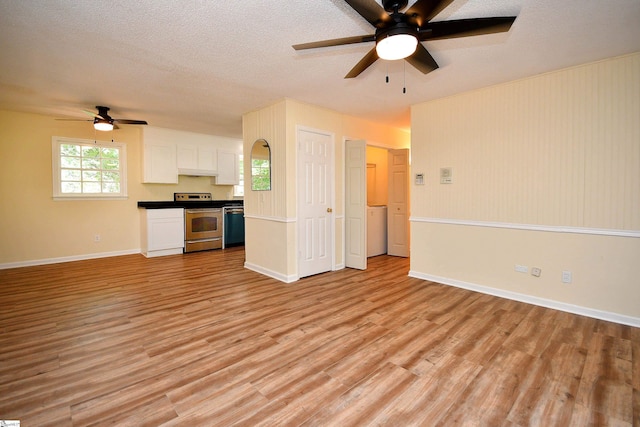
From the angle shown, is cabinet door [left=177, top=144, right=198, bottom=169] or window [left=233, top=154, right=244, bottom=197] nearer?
cabinet door [left=177, top=144, right=198, bottom=169]

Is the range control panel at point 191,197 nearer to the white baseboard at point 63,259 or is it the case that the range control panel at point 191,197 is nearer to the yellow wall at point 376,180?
the white baseboard at point 63,259

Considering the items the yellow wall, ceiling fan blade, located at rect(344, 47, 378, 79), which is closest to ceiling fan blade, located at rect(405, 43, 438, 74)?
ceiling fan blade, located at rect(344, 47, 378, 79)

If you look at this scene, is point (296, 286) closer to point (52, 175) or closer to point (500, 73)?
point (500, 73)

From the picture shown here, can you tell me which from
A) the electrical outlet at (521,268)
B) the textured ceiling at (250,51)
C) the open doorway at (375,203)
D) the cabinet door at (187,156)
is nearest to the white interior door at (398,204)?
the open doorway at (375,203)

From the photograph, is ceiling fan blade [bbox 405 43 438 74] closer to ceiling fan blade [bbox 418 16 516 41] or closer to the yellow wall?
ceiling fan blade [bbox 418 16 516 41]

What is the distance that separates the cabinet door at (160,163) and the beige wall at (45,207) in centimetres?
30

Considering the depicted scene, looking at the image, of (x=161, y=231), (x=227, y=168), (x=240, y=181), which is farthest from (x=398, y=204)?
(x=161, y=231)

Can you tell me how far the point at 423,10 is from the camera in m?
1.79

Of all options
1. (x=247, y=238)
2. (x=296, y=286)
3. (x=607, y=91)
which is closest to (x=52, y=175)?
(x=247, y=238)

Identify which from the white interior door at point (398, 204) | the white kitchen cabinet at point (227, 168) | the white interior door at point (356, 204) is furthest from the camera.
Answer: the white kitchen cabinet at point (227, 168)

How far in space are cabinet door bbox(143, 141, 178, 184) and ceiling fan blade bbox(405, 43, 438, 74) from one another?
5.51 meters

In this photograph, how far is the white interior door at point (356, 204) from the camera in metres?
4.88

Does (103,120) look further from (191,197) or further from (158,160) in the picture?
(191,197)

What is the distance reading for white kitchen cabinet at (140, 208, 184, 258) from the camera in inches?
230
